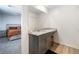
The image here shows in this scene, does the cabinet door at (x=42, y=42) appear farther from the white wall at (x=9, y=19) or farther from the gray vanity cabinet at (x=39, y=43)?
the white wall at (x=9, y=19)

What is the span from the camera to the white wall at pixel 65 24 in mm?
1663

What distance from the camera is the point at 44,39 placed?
5.89ft

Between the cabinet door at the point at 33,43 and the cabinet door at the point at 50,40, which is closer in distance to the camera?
the cabinet door at the point at 33,43

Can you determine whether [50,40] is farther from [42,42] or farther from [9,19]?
[9,19]

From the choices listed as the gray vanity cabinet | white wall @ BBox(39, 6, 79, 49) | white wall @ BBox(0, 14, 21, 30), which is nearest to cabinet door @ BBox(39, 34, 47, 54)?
the gray vanity cabinet

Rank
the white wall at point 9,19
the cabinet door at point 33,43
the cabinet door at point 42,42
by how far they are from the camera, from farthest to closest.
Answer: the cabinet door at point 42,42 → the cabinet door at point 33,43 → the white wall at point 9,19

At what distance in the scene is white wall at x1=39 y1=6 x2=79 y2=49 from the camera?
166cm

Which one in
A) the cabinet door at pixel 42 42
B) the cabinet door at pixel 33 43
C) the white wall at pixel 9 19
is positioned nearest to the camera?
the white wall at pixel 9 19

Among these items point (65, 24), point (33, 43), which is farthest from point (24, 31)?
point (65, 24)

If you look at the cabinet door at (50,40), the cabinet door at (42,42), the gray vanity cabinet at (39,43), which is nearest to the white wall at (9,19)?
the gray vanity cabinet at (39,43)

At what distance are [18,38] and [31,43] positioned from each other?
25 centimetres

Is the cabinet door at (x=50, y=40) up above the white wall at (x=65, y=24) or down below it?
below

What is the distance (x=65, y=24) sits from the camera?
173cm
